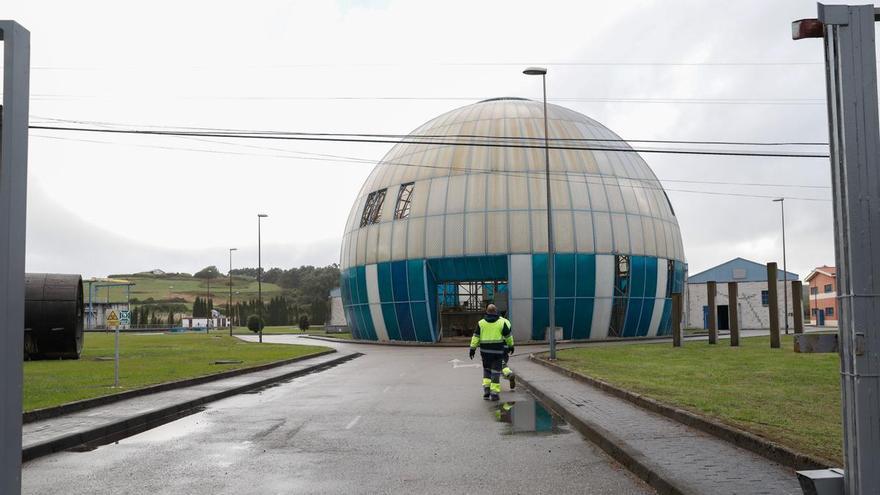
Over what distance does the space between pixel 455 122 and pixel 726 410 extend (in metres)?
40.1

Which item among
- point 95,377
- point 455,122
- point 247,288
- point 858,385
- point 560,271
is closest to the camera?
point 858,385

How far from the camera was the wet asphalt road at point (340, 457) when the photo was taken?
286 inches

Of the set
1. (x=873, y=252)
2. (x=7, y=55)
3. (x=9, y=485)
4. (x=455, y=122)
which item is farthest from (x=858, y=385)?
(x=455, y=122)

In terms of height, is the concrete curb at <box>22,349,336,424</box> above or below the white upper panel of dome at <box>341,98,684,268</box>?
below

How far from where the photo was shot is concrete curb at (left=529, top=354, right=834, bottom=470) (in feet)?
23.2

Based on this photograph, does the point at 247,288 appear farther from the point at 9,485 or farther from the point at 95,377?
the point at 9,485

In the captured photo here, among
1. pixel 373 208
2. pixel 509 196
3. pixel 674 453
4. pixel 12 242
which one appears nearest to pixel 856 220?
pixel 674 453

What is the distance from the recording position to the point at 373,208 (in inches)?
1970

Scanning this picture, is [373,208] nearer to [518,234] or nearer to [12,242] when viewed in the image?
[518,234]

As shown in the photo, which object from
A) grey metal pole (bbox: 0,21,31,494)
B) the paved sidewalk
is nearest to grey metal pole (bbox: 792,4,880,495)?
the paved sidewalk

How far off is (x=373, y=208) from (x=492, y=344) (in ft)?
119

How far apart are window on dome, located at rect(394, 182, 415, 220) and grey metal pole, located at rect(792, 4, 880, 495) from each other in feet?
136

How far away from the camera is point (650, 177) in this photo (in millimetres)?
49531

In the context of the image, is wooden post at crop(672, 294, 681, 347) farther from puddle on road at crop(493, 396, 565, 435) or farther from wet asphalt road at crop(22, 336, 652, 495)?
wet asphalt road at crop(22, 336, 652, 495)
